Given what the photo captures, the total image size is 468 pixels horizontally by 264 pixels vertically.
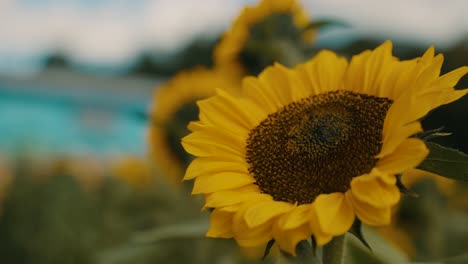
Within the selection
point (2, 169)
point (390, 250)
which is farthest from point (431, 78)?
point (2, 169)

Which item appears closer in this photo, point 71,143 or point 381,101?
point 381,101

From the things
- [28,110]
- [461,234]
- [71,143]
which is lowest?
[461,234]

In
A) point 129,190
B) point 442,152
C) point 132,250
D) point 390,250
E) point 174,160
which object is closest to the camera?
point 442,152

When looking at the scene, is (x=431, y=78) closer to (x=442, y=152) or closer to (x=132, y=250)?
(x=442, y=152)

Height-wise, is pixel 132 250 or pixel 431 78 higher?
pixel 431 78

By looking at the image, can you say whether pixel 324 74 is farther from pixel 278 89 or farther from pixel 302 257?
pixel 302 257

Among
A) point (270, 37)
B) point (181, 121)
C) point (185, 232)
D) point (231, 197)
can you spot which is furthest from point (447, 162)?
point (181, 121)

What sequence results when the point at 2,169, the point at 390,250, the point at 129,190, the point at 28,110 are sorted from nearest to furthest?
the point at 390,250
the point at 129,190
the point at 2,169
the point at 28,110
